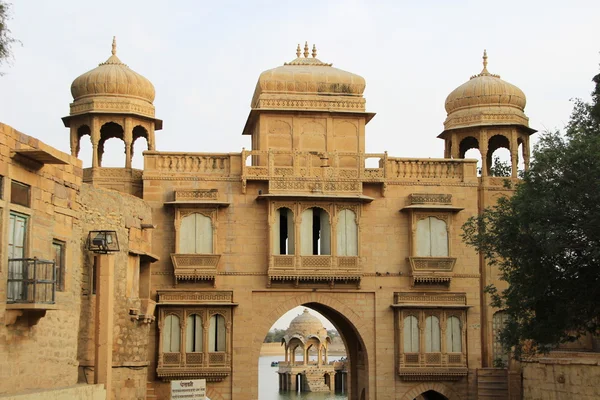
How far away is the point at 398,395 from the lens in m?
28.7

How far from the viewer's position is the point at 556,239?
2056 cm

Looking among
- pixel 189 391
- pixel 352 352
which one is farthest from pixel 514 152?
pixel 189 391

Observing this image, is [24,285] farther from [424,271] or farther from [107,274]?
[424,271]

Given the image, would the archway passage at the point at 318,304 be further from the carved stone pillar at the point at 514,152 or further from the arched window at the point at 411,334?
the carved stone pillar at the point at 514,152

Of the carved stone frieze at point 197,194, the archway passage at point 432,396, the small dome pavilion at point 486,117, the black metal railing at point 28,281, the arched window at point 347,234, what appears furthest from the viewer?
the small dome pavilion at point 486,117

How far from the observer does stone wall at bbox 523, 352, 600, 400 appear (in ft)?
75.9

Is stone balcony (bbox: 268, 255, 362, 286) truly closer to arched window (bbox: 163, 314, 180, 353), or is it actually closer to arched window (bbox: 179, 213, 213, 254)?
arched window (bbox: 179, 213, 213, 254)

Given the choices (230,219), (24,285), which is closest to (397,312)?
(230,219)

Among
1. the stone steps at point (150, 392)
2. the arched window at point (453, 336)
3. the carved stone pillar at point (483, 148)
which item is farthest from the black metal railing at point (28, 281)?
the carved stone pillar at point (483, 148)

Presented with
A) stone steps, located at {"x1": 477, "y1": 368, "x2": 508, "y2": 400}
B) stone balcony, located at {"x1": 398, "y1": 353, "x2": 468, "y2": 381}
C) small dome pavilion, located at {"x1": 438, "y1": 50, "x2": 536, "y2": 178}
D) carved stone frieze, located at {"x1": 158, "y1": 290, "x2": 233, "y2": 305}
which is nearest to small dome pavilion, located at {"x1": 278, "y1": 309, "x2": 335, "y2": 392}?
small dome pavilion, located at {"x1": 438, "y1": 50, "x2": 536, "y2": 178}

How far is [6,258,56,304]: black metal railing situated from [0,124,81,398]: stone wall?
19cm

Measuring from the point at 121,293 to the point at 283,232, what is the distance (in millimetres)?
8211

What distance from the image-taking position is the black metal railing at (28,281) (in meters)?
15.3

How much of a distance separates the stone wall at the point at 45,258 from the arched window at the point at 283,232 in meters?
10.7
